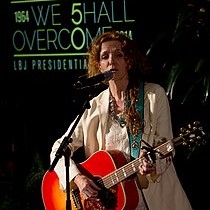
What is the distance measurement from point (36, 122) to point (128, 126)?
1877 millimetres

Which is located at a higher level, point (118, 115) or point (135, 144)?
point (118, 115)

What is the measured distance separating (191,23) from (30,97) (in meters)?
1.71

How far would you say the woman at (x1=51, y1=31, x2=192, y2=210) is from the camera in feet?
12.0

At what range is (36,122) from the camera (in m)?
5.45

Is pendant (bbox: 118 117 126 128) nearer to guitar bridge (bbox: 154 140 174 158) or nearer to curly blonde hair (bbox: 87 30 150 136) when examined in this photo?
curly blonde hair (bbox: 87 30 150 136)

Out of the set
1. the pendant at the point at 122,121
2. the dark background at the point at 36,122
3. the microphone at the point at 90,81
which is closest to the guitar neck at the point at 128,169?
the pendant at the point at 122,121

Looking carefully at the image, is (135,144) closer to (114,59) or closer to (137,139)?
(137,139)

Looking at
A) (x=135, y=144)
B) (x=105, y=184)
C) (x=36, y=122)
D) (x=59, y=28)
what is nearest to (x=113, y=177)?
(x=105, y=184)

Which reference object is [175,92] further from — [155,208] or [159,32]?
[155,208]

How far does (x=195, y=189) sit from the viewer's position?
4.66 meters

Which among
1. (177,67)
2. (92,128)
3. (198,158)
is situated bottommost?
(198,158)

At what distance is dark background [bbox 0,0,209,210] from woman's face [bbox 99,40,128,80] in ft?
2.86

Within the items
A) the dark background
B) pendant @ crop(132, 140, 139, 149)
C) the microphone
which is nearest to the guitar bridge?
pendant @ crop(132, 140, 139, 149)

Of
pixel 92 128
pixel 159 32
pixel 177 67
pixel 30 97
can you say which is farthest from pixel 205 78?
pixel 30 97
